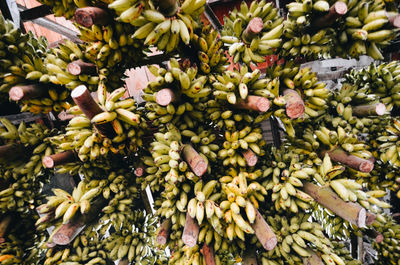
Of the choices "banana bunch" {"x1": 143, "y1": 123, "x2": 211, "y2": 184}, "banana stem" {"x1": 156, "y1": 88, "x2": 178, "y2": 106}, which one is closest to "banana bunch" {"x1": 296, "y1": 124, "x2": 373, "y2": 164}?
"banana bunch" {"x1": 143, "y1": 123, "x2": 211, "y2": 184}

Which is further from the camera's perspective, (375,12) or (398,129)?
(398,129)

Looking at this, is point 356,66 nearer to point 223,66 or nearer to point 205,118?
point 223,66

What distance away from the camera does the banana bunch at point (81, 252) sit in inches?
58.0

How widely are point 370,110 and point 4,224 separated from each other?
9.33 feet

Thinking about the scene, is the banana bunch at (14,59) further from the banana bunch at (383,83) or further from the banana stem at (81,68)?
the banana bunch at (383,83)

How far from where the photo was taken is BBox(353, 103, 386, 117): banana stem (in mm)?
1224

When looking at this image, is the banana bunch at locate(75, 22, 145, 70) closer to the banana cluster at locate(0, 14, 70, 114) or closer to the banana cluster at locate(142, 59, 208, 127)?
the banana cluster at locate(142, 59, 208, 127)

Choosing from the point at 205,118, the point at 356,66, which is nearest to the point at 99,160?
the point at 205,118

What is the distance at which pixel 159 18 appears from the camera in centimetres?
90

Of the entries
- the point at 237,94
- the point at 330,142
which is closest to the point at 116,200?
the point at 237,94

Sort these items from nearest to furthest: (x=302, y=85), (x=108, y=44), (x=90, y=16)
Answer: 1. (x=90, y=16)
2. (x=108, y=44)
3. (x=302, y=85)

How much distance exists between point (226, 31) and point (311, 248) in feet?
4.92

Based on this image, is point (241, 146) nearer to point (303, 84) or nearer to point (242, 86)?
point (242, 86)

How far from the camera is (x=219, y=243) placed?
122cm
